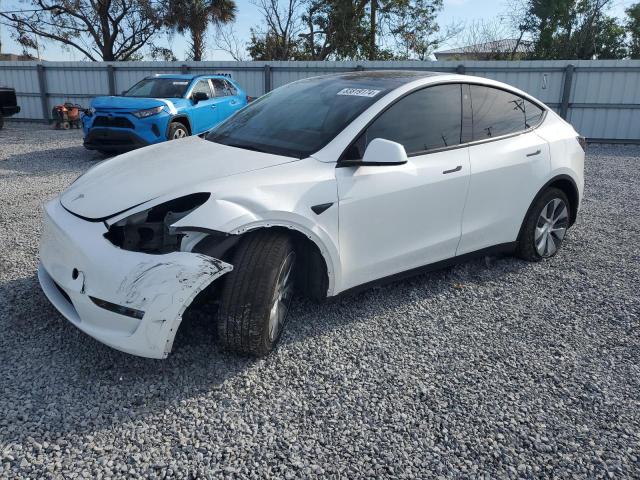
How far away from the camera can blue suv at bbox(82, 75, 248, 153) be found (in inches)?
361

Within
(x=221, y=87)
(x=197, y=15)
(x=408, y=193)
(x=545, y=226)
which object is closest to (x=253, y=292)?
(x=408, y=193)

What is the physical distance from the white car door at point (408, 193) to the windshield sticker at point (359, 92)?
0.18 metres

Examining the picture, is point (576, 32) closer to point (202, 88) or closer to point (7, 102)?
point (202, 88)

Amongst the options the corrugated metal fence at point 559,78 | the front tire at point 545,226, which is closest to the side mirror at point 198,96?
the corrugated metal fence at point 559,78

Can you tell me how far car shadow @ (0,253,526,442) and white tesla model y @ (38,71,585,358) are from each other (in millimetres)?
252

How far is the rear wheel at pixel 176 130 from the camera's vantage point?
9.42 m

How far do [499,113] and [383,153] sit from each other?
161 centimetres

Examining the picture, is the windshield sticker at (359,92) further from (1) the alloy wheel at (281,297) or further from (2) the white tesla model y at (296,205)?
(1) the alloy wheel at (281,297)

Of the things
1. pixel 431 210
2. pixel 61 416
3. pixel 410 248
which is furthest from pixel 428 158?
pixel 61 416

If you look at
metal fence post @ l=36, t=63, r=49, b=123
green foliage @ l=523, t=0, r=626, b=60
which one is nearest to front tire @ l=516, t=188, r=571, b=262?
metal fence post @ l=36, t=63, r=49, b=123

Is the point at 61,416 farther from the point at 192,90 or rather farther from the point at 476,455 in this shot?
the point at 192,90

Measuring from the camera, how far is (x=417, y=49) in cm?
2539

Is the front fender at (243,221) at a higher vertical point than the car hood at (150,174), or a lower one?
lower

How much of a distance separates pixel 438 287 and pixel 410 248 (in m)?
0.70
